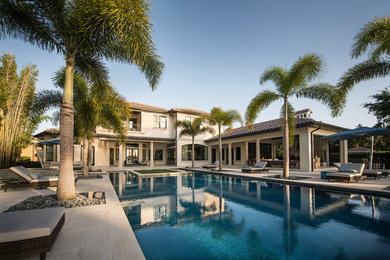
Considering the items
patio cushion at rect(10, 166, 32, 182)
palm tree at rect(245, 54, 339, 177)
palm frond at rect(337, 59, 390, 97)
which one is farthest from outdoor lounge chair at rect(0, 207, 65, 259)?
palm tree at rect(245, 54, 339, 177)

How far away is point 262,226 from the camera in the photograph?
4578 mm

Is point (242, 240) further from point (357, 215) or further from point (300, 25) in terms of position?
point (300, 25)

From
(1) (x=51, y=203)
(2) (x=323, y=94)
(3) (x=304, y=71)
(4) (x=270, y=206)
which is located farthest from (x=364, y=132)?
(1) (x=51, y=203)

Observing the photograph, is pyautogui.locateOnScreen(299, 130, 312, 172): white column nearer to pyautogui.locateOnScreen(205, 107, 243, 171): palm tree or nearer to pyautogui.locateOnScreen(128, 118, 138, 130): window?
pyautogui.locateOnScreen(205, 107, 243, 171): palm tree

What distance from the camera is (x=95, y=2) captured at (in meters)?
4.61

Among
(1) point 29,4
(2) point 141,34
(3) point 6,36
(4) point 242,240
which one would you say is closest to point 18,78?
(3) point 6,36

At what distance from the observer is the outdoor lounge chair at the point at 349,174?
9.45 metres

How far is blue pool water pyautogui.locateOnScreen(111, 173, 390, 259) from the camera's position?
339cm

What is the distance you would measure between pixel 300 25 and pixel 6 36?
12932mm

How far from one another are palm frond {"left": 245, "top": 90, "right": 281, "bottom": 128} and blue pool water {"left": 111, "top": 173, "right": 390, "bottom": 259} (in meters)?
5.75

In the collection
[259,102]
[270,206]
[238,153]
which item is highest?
[259,102]

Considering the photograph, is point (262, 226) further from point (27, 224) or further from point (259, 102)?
point (259, 102)

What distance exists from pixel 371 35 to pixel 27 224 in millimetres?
10515

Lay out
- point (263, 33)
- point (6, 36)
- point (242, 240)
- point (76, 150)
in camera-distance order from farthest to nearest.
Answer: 1. point (76, 150)
2. point (263, 33)
3. point (6, 36)
4. point (242, 240)
